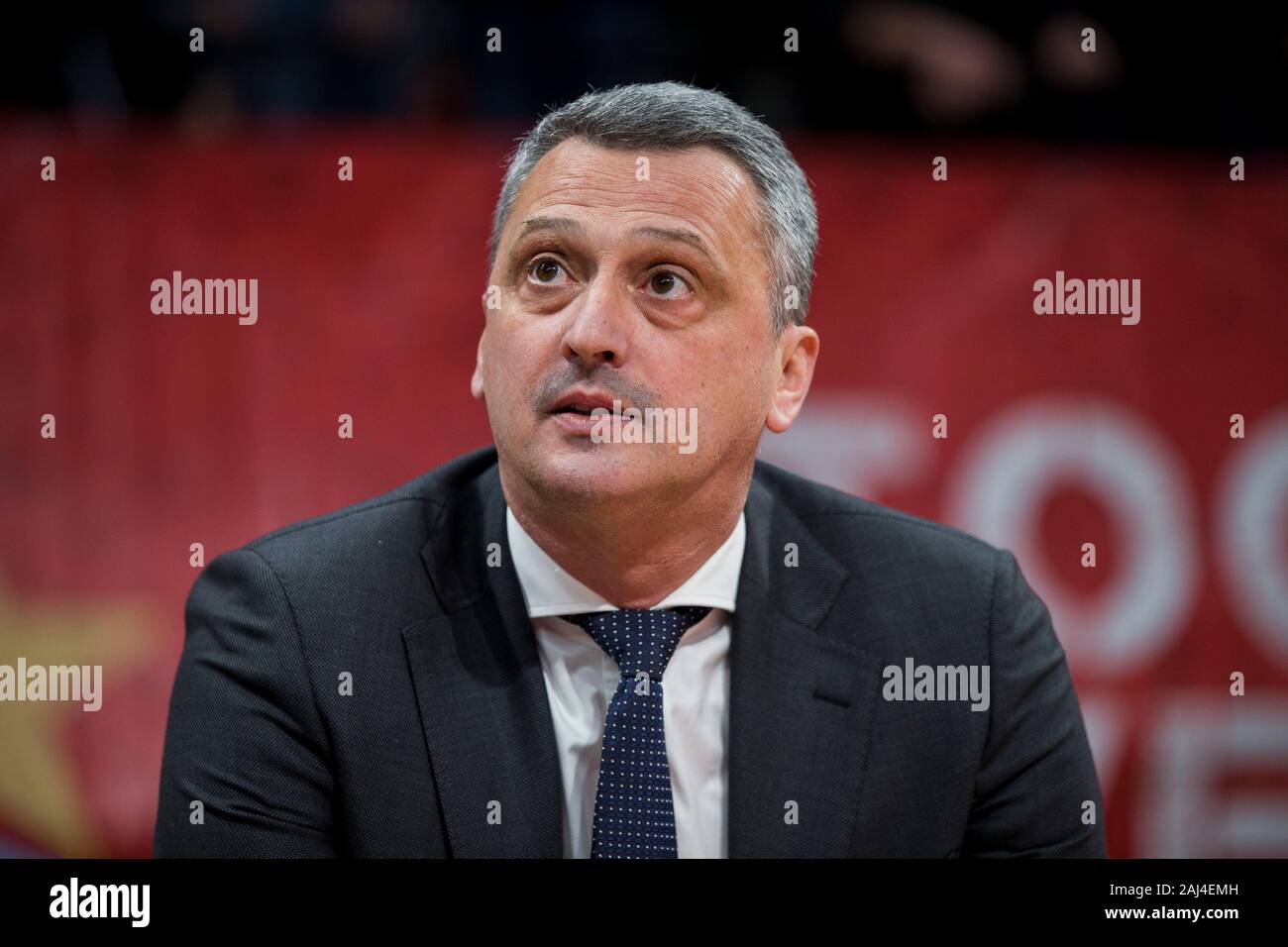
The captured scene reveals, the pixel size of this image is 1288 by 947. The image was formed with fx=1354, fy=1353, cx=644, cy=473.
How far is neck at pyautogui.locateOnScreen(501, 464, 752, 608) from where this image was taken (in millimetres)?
2078

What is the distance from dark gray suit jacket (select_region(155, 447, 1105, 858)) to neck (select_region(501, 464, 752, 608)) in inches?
2.9

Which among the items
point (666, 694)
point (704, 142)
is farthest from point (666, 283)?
point (666, 694)

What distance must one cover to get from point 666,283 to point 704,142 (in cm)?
24

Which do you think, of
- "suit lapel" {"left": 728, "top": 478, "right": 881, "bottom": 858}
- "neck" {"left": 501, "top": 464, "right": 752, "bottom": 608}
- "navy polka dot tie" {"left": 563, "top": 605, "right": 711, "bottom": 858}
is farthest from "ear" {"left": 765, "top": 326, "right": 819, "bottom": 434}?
"navy polka dot tie" {"left": 563, "top": 605, "right": 711, "bottom": 858}

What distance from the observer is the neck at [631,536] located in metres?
2.08

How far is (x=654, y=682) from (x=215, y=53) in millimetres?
2216

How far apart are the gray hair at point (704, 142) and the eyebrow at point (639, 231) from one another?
140 millimetres

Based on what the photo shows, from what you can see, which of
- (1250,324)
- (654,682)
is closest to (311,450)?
(654,682)

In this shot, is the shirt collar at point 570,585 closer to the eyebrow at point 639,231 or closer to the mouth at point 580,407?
the mouth at point 580,407

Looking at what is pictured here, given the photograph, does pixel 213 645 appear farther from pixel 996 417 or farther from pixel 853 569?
pixel 996 417

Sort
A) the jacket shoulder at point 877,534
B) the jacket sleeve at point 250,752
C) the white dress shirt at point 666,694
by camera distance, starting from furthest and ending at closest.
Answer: the jacket shoulder at point 877,534, the white dress shirt at point 666,694, the jacket sleeve at point 250,752

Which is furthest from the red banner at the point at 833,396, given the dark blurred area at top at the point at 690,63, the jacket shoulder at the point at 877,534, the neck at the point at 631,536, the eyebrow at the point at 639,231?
the eyebrow at the point at 639,231

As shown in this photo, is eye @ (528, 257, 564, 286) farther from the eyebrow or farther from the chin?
the chin

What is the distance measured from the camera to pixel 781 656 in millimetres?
2102
